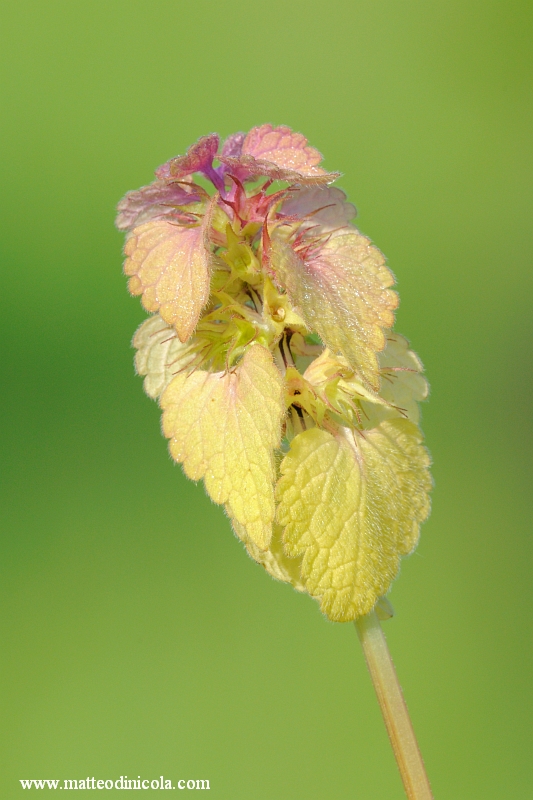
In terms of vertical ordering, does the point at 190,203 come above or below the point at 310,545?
above

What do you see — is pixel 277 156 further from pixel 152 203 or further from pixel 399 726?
pixel 399 726

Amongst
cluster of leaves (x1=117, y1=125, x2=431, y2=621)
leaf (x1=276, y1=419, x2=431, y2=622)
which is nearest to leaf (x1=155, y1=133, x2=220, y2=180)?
cluster of leaves (x1=117, y1=125, x2=431, y2=621)

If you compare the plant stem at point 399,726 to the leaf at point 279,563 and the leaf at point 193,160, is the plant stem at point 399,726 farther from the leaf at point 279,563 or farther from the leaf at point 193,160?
the leaf at point 193,160

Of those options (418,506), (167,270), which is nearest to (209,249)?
(167,270)

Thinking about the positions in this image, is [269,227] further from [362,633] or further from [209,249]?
[362,633]

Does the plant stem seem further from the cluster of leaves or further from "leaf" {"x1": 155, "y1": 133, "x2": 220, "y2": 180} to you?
"leaf" {"x1": 155, "y1": 133, "x2": 220, "y2": 180}

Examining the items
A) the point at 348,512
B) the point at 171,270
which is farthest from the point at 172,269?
the point at 348,512
